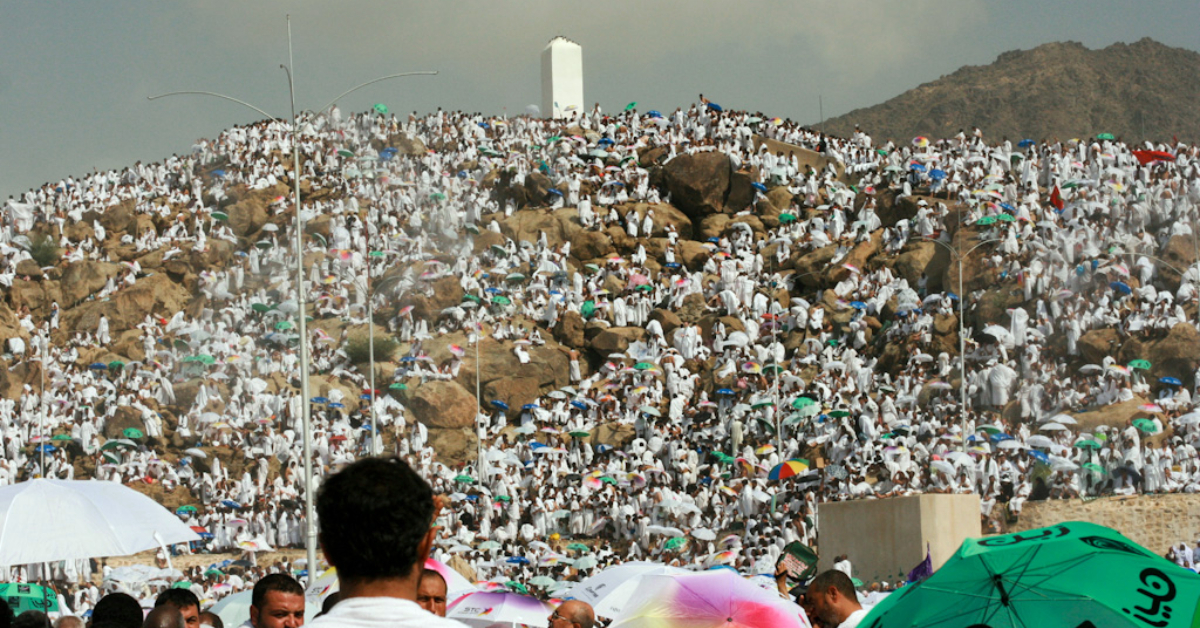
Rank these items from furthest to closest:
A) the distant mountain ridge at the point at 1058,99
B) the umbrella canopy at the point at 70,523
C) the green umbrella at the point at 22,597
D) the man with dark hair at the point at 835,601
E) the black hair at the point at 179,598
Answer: the distant mountain ridge at the point at 1058,99
the green umbrella at the point at 22,597
the umbrella canopy at the point at 70,523
the man with dark hair at the point at 835,601
the black hair at the point at 179,598

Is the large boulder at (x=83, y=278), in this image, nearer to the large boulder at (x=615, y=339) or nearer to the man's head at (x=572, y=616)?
the large boulder at (x=615, y=339)

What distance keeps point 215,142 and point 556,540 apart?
28298 mm

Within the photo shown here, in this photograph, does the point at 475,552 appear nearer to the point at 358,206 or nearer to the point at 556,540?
the point at 556,540

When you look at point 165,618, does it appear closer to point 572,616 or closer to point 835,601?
point 572,616

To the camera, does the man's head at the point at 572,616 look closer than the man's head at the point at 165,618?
No

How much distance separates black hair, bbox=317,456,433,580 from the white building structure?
55555 millimetres

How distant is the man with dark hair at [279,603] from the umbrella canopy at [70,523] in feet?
5.12

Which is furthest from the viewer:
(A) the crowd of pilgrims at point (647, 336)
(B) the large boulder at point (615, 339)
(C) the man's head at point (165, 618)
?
(B) the large boulder at point (615, 339)

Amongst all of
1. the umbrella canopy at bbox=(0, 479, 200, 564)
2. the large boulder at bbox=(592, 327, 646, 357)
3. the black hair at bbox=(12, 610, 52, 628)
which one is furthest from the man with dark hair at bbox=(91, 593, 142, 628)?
the large boulder at bbox=(592, 327, 646, 357)

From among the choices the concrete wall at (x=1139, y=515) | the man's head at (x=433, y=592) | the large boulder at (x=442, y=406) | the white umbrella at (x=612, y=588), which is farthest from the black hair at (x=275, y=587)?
the large boulder at (x=442, y=406)

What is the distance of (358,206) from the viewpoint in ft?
155

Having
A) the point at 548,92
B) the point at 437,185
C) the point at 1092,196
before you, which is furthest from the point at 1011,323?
the point at 548,92

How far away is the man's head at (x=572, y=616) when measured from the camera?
21.7 feet

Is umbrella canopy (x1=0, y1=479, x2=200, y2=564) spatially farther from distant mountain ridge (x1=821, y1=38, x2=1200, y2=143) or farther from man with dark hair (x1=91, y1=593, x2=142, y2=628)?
distant mountain ridge (x1=821, y1=38, x2=1200, y2=143)
